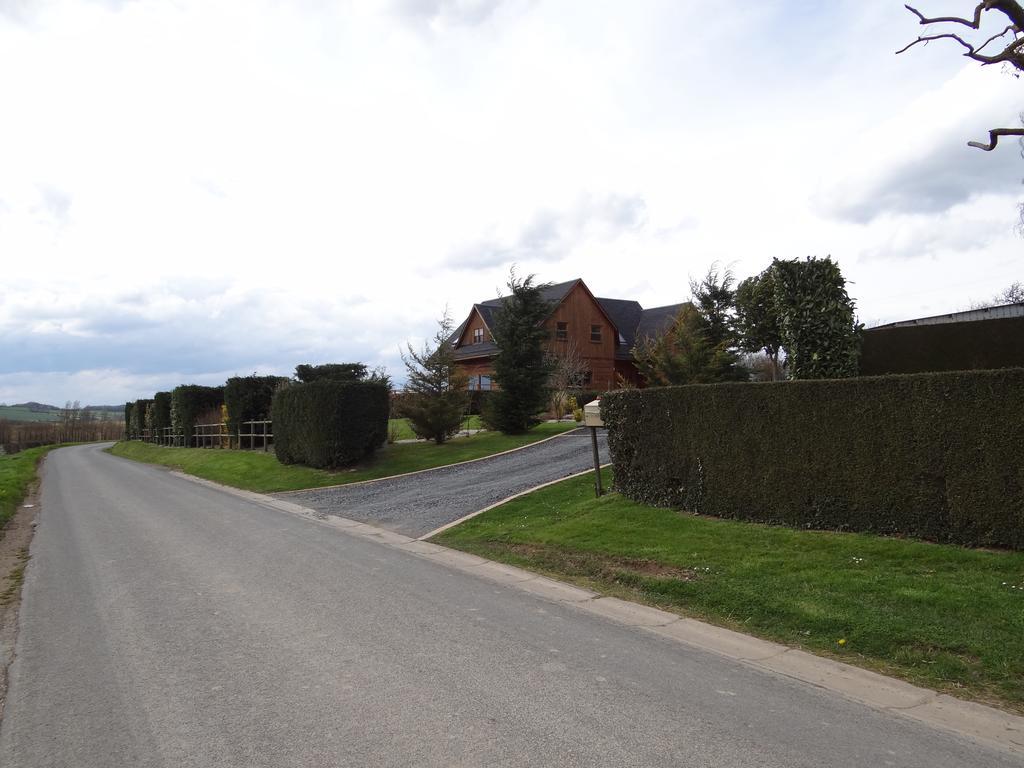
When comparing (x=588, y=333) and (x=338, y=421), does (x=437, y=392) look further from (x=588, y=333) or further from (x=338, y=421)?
(x=588, y=333)

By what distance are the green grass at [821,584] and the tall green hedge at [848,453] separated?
13.9 inches

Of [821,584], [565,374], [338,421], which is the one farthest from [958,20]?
[565,374]

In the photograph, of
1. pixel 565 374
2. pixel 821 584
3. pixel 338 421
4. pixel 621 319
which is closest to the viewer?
pixel 821 584

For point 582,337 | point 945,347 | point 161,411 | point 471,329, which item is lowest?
point 945,347

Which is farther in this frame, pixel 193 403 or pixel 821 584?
pixel 193 403

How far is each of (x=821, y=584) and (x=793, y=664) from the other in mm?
1846

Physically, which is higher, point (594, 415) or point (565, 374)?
point (565, 374)

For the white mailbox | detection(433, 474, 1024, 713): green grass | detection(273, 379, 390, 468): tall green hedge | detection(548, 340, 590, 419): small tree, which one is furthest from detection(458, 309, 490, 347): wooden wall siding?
detection(433, 474, 1024, 713): green grass

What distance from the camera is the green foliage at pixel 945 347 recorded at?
595 inches

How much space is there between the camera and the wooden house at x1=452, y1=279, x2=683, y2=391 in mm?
42656

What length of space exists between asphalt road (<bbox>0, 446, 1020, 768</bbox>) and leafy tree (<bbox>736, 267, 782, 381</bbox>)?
22371mm

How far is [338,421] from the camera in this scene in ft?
72.3

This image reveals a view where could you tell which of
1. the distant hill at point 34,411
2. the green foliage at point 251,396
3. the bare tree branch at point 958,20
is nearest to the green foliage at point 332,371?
the green foliage at point 251,396

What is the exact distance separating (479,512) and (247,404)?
23.6m
